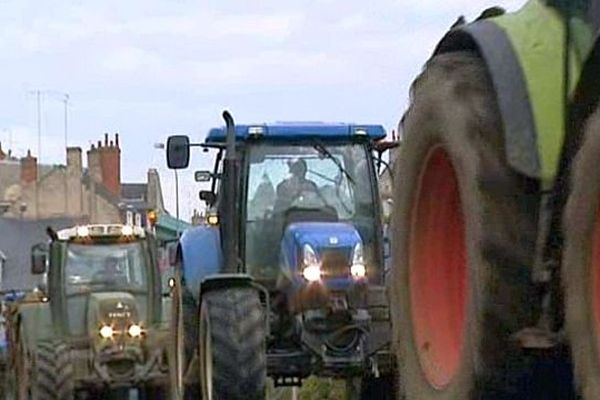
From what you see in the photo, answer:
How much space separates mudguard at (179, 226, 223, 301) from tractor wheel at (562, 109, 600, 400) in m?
7.21

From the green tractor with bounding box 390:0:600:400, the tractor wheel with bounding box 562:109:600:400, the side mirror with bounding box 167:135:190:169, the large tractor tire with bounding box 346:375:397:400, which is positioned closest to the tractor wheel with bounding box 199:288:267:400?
the side mirror with bounding box 167:135:190:169

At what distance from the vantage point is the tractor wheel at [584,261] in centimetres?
355

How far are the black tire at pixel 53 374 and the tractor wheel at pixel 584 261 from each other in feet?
36.3

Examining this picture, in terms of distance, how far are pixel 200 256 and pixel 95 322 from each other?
4518mm

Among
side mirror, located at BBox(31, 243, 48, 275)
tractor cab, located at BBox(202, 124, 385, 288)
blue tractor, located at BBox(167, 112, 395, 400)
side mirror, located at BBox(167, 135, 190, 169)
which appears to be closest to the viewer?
blue tractor, located at BBox(167, 112, 395, 400)

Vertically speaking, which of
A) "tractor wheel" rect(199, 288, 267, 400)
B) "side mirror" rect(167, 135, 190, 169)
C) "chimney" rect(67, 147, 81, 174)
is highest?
"chimney" rect(67, 147, 81, 174)

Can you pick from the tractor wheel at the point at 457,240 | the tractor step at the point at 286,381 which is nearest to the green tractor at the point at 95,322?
the tractor step at the point at 286,381

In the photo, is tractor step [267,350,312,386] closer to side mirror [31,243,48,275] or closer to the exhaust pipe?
the exhaust pipe

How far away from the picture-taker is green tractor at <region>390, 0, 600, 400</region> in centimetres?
363

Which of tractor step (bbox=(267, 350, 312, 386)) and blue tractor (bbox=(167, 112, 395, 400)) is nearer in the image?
blue tractor (bbox=(167, 112, 395, 400))

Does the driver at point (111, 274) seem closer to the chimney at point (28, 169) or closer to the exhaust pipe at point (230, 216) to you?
the exhaust pipe at point (230, 216)

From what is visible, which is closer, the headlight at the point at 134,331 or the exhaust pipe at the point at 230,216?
the exhaust pipe at the point at 230,216

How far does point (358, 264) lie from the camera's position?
10164 millimetres

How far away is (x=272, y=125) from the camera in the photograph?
35.3 ft
